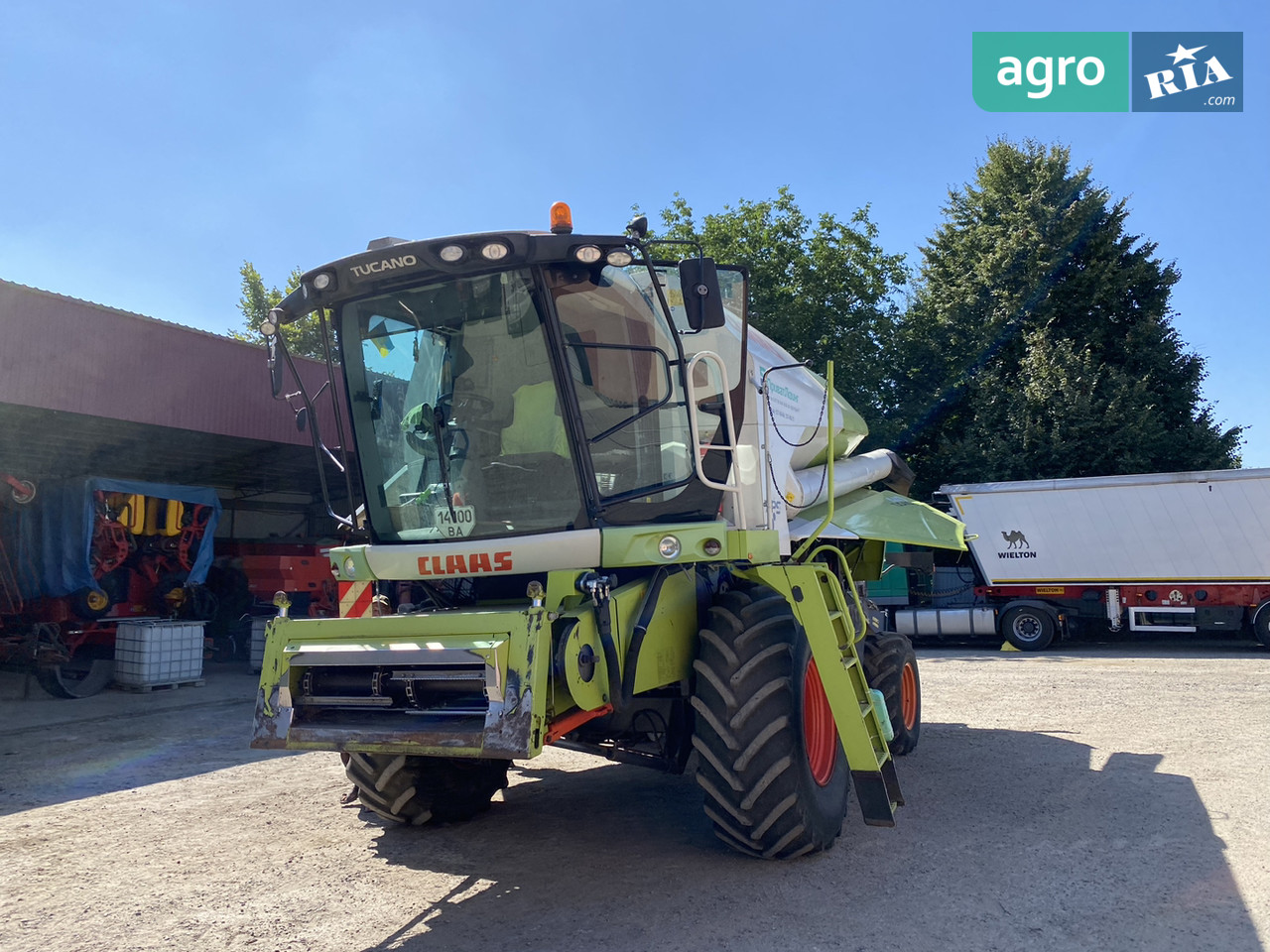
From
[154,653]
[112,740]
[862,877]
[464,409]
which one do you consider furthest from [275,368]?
[154,653]

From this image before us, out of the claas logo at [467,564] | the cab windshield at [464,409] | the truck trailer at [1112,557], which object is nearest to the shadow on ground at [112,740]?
the claas logo at [467,564]

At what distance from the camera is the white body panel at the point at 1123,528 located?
50.0ft

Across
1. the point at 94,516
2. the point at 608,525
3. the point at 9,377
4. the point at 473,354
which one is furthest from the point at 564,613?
the point at 94,516

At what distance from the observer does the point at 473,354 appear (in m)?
4.59

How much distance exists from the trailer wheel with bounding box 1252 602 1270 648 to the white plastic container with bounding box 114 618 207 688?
1644cm

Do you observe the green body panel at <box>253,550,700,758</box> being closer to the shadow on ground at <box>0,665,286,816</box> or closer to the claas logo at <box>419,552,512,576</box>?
the claas logo at <box>419,552,512,576</box>

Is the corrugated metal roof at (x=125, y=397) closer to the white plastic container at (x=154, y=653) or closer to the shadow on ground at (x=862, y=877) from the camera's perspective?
the white plastic container at (x=154, y=653)

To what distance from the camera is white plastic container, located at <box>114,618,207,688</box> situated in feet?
38.5

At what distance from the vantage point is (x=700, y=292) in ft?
13.4

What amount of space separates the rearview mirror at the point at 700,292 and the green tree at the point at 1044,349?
62.2 ft

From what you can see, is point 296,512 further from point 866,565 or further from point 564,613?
point 564,613

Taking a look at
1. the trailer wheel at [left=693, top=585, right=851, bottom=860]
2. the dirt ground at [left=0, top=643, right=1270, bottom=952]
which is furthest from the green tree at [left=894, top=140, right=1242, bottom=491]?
A: the trailer wheel at [left=693, top=585, right=851, bottom=860]

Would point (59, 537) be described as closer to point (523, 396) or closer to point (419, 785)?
point (419, 785)

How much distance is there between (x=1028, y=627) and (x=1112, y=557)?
193 centimetres
